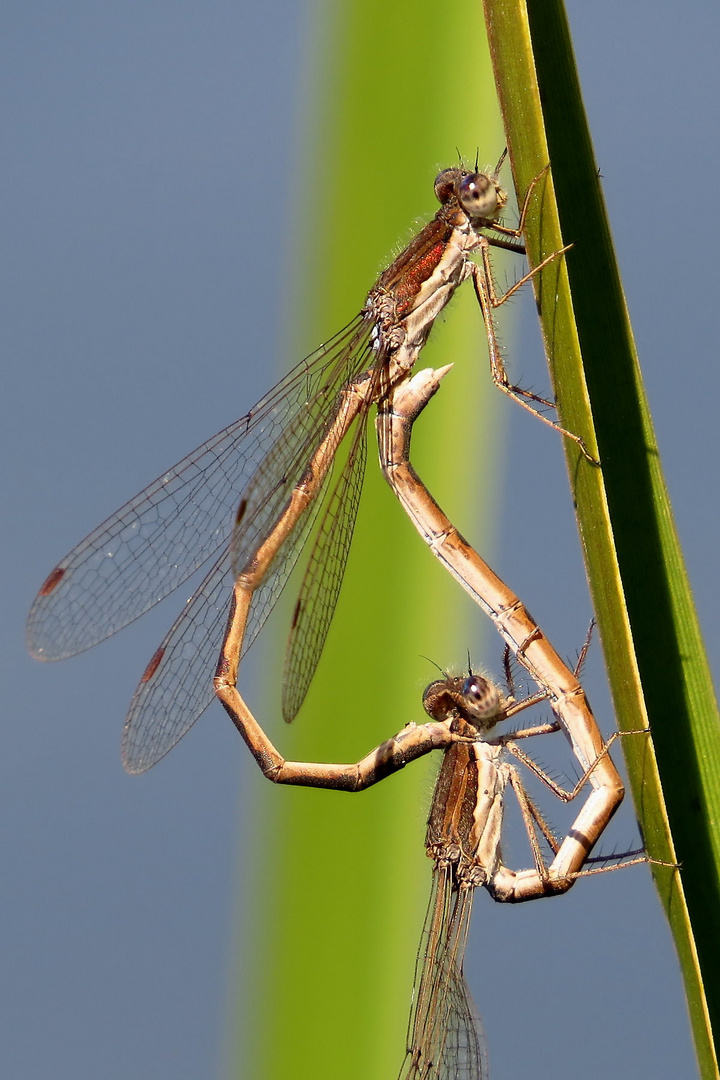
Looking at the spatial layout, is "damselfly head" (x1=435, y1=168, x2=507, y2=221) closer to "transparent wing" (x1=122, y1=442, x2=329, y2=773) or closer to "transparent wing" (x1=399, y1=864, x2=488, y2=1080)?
"transparent wing" (x1=122, y1=442, x2=329, y2=773)

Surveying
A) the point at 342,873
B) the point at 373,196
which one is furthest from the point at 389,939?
the point at 373,196

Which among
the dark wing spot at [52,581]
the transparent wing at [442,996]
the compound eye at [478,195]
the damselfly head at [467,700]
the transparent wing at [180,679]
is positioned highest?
the compound eye at [478,195]

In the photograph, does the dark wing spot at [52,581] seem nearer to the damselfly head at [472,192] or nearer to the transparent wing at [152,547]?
the transparent wing at [152,547]

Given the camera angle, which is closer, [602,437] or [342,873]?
[602,437]

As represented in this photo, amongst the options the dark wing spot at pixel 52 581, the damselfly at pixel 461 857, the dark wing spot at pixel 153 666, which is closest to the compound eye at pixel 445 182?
the damselfly at pixel 461 857

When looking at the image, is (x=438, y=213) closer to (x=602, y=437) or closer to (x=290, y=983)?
(x=602, y=437)
